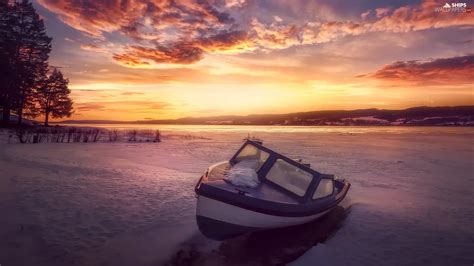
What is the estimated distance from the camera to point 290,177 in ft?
30.4

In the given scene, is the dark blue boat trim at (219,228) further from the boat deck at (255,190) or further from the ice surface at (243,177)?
the ice surface at (243,177)

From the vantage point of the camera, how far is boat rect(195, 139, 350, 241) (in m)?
7.42

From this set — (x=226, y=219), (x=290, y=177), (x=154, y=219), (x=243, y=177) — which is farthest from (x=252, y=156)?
(x=154, y=219)

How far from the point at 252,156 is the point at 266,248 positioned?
11.1ft

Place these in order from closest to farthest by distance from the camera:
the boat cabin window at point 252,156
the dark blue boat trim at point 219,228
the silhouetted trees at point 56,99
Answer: the dark blue boat trim at point 219,228
the boat cabin window at point 252,156
the silhouetted trees at point 56,99

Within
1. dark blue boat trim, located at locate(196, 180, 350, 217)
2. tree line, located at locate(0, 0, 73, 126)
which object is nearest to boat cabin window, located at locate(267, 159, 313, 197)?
dark blue boat trim, located at locate(196, 180, 350, 217)

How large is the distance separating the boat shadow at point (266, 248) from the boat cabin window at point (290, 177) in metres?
1.36

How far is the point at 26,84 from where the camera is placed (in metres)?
41.9

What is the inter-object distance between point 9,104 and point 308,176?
4356 cm

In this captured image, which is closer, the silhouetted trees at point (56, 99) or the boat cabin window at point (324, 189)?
the boat cabin window at point (324, 189)

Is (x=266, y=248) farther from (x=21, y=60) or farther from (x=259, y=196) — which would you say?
(x=21, y=60)

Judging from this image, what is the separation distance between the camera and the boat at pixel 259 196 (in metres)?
7.42

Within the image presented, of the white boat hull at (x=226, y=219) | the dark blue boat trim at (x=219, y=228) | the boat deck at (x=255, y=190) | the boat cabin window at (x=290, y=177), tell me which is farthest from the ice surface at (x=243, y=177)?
the dark blue boat trim at (x=219, y=228)

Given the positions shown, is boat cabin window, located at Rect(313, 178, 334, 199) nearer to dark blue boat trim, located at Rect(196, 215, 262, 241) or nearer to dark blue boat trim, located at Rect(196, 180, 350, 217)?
dark blue boat trim, located at Rect(196, 180, 350, 217)
